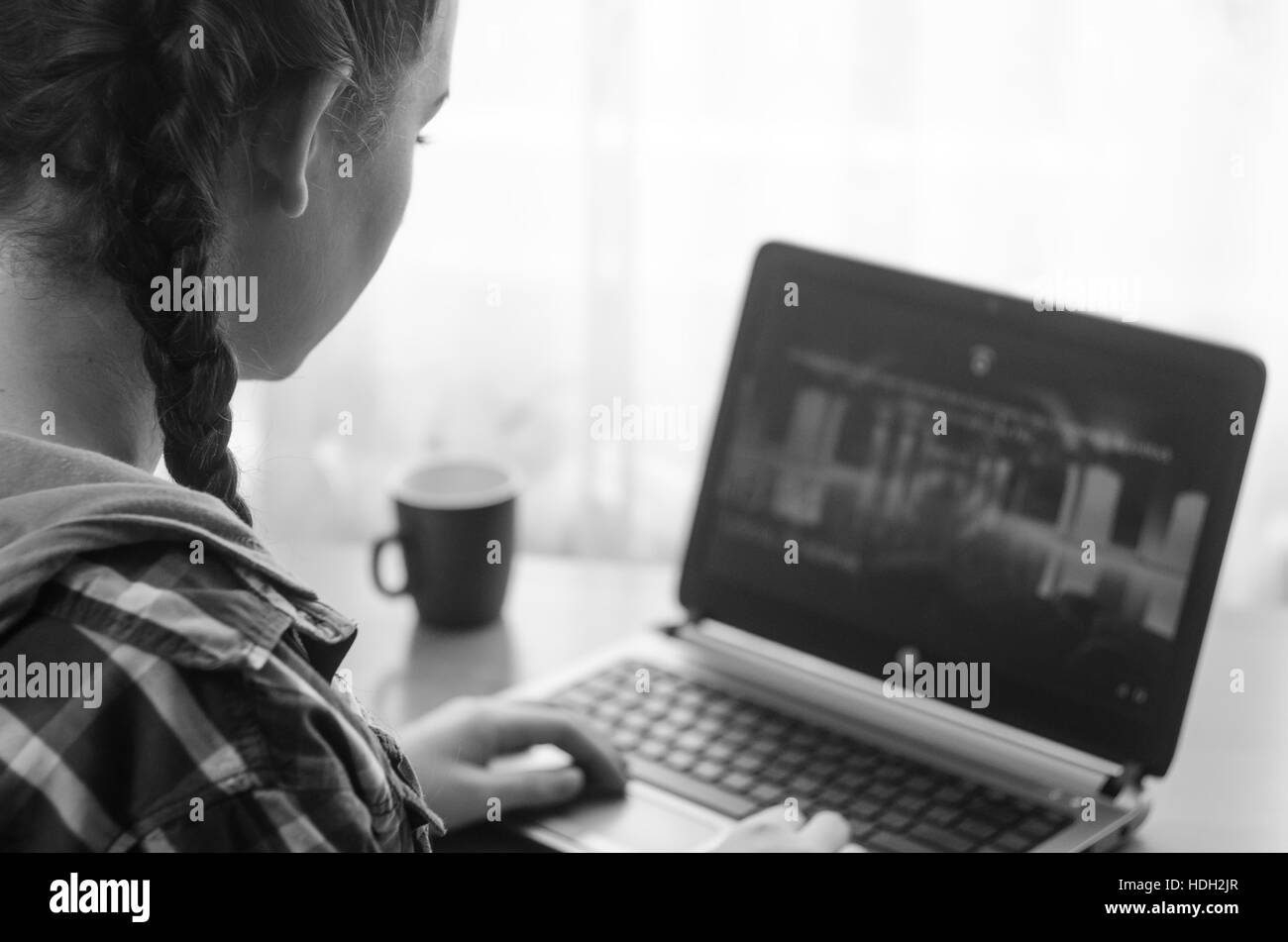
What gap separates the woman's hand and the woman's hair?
31cm

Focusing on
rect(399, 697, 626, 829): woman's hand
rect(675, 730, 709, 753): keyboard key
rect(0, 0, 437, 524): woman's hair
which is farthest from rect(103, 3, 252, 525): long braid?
rect(675, 730, 709, 753): keyboard key

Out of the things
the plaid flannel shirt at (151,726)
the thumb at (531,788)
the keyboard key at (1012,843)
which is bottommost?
the thumb at (531,788)

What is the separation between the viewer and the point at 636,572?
1.24 m

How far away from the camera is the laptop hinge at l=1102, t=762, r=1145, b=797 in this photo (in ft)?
2.90

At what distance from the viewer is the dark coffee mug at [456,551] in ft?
3.65

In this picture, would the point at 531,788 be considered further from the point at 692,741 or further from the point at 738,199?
the point at 738,199

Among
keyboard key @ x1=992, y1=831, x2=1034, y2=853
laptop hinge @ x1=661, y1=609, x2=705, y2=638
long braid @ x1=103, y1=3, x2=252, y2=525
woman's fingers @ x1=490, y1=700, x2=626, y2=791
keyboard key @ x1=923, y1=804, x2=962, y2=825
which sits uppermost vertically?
long braid @ x1=103, y1=3, x2=252, y2=525

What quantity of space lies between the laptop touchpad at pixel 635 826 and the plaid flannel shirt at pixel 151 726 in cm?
35

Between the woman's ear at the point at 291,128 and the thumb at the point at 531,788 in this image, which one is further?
the thumb at the point at 531,788

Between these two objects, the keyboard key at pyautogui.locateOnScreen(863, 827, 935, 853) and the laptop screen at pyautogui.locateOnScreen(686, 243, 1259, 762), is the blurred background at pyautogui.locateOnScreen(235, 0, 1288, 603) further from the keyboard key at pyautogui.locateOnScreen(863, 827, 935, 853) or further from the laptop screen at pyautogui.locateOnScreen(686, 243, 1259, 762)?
the keyboard key at pyautogui.locateOnScreen(863, 827, 935, 853)

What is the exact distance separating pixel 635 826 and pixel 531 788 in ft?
0.21

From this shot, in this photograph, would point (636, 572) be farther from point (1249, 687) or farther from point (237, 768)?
point (237, 768)

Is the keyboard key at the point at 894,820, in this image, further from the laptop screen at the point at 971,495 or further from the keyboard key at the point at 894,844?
the laptop screen at the point at 971,495

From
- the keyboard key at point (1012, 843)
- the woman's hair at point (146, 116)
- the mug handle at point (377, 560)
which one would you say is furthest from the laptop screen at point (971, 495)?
the woman's hair at point (146, 116)
